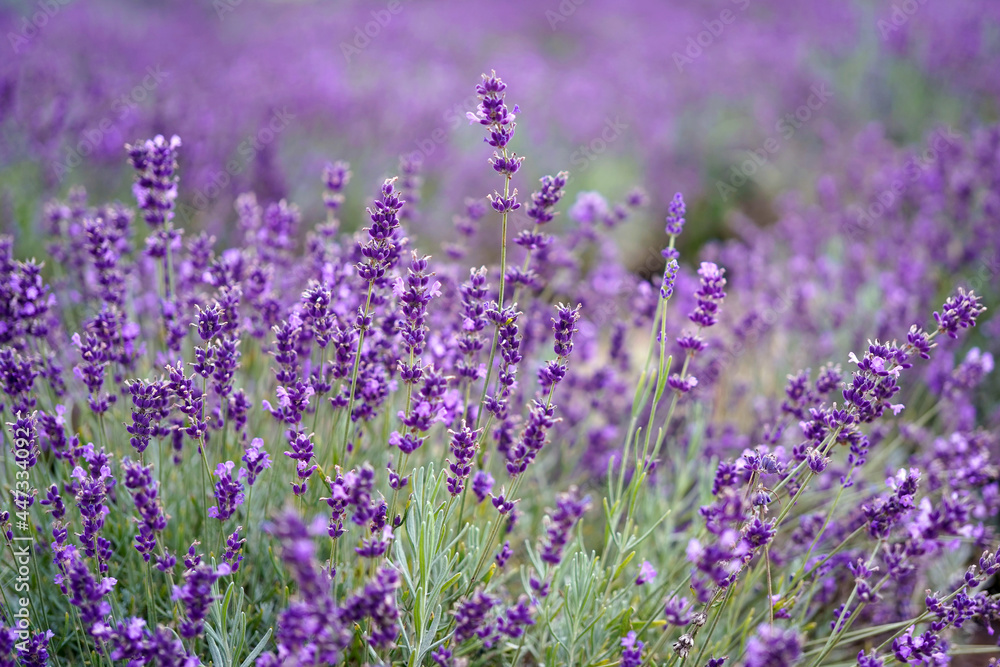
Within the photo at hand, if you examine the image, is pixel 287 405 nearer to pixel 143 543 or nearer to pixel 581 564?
pixel 143 543

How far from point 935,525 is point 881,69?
690 centimetres

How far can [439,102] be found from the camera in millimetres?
6949

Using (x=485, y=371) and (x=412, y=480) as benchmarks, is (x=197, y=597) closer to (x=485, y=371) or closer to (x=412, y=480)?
(x=412, y=480)

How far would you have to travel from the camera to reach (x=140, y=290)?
3.38 m

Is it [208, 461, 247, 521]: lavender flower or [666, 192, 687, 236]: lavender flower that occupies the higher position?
[666, 192, 687, 236]: lavender flower

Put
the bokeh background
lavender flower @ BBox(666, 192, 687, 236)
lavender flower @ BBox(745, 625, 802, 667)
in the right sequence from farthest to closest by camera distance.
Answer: the bokeh background
lavender flower @ BBox(666, 192, 687, 236)
lavender flower @ BBox(745, 625, 802, 667)

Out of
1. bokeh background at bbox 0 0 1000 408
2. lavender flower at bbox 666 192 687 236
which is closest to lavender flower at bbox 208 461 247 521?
lavender flower at bbox 666 192 687 236

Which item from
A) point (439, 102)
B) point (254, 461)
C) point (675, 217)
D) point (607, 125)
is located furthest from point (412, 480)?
point (607, 125)

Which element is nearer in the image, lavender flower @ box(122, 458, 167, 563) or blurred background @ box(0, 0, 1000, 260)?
lavender flower @ box(122, 458, 167, 563)

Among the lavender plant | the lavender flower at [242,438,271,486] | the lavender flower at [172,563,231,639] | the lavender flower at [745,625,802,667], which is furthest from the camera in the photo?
the lavender flower at [242,438,271,486]

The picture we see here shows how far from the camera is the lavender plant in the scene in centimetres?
167

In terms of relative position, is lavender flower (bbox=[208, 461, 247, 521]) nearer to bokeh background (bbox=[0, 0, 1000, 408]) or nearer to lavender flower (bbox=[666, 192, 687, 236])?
lavender flower (bbox=[666, 192, 687, 236])

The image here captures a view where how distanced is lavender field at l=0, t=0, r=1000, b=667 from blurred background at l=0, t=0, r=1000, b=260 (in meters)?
0.05

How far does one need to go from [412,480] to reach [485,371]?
937 mm
